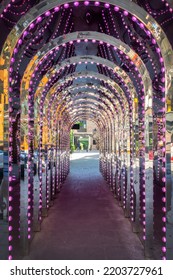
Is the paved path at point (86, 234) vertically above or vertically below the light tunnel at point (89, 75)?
below

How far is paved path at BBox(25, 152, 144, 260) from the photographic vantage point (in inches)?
201

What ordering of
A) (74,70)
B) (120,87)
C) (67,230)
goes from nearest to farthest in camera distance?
(67,230) < (120,87) < (74,70)

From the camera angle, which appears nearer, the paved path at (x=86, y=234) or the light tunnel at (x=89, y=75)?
the light tunnel at (x=89, y=75)

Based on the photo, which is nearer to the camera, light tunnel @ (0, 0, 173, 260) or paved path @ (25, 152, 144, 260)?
light tunnel @ (0, 0, 173, 260)

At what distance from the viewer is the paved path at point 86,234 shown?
5.09 meters

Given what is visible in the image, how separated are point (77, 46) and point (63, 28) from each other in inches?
30.8

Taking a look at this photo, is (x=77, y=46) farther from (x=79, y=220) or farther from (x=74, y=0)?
(x=79, y=220)

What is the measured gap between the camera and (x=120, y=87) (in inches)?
305

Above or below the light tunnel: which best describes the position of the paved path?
below

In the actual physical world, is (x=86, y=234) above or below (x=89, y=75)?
below

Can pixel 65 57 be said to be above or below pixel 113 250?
above

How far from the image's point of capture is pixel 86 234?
621cm

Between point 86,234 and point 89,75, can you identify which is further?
point 89,75
